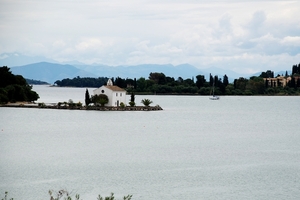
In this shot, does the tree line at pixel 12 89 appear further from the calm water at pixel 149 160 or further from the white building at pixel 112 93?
the calm water at pixel 149 160

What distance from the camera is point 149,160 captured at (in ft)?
94.7

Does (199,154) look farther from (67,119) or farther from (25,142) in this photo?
(67,119)

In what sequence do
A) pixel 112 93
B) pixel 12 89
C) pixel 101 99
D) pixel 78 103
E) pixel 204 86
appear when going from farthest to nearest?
1. pixel 204 86
2. pixel 12 89
3. pixel 78 103
4. pixel 112 93
5. pixel 101 99

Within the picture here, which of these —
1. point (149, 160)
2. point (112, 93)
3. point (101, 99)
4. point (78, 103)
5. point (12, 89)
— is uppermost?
point (12, 89)

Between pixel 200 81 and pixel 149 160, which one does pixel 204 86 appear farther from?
pixel 149 160

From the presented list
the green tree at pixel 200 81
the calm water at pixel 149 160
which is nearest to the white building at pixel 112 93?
the calm water at pixel 149 160

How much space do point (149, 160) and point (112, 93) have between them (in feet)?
106

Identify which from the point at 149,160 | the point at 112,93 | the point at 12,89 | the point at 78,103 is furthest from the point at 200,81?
the point at 149,160

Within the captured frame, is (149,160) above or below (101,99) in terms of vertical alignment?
below

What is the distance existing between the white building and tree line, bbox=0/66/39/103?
41.9ft

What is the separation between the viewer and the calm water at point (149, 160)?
22.0 metres

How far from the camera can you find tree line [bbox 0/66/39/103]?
2672 inches

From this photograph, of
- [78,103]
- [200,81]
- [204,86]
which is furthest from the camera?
[204,86]

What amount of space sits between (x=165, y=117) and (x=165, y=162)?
32.1 meters
